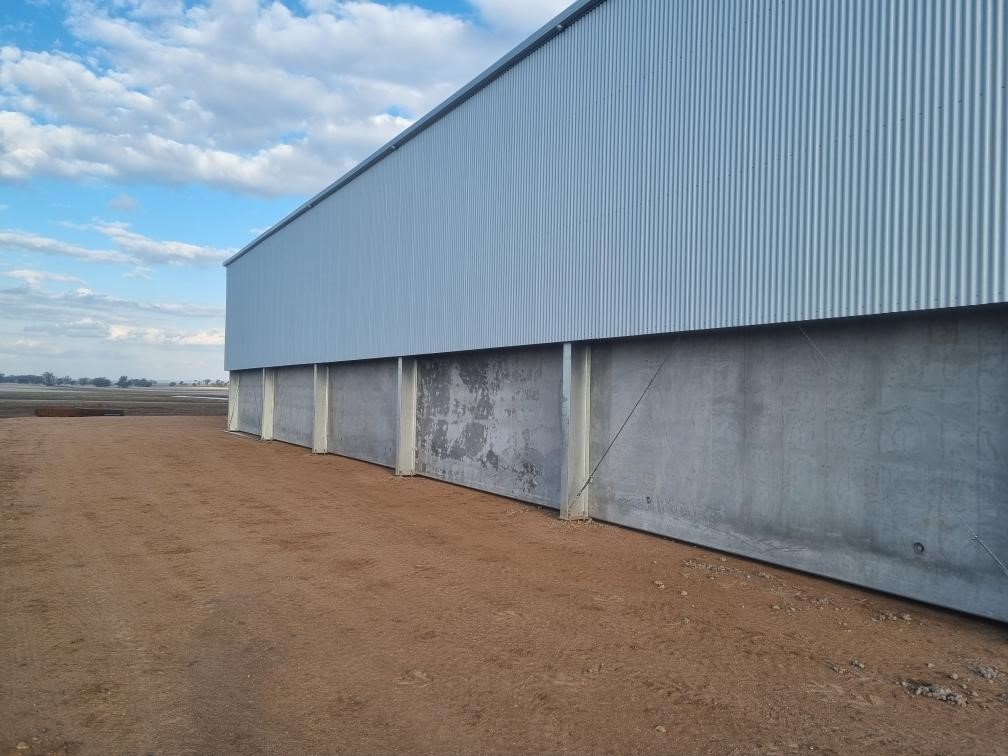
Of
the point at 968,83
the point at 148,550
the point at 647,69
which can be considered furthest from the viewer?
the point at 647,69

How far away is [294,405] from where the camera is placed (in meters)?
30.1

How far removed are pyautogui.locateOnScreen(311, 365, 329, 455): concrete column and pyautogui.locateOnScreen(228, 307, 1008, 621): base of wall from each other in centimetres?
1278

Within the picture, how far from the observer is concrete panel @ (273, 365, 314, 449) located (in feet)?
92.8

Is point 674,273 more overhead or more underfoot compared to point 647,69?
more underfoot

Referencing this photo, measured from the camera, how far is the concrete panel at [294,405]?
92.8 feet

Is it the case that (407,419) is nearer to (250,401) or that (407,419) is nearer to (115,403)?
(250,401)

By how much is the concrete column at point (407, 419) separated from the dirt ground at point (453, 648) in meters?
7.47

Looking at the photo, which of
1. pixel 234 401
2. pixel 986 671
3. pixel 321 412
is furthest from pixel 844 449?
pixel 234 401

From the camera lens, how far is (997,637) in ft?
23.6

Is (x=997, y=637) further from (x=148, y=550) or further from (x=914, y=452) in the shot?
(x=148, y=550)

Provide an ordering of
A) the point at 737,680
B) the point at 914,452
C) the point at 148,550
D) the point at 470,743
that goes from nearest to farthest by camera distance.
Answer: the point at 470,743 < the point at 737,680 < the point at 914,452 < the point at 148,550

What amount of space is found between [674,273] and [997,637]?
6191 mm

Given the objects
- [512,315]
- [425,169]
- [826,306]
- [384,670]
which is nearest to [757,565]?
[826,306]

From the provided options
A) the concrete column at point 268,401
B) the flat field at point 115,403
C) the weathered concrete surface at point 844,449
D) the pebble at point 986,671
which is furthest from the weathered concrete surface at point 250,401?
the pebble at point 986,671
